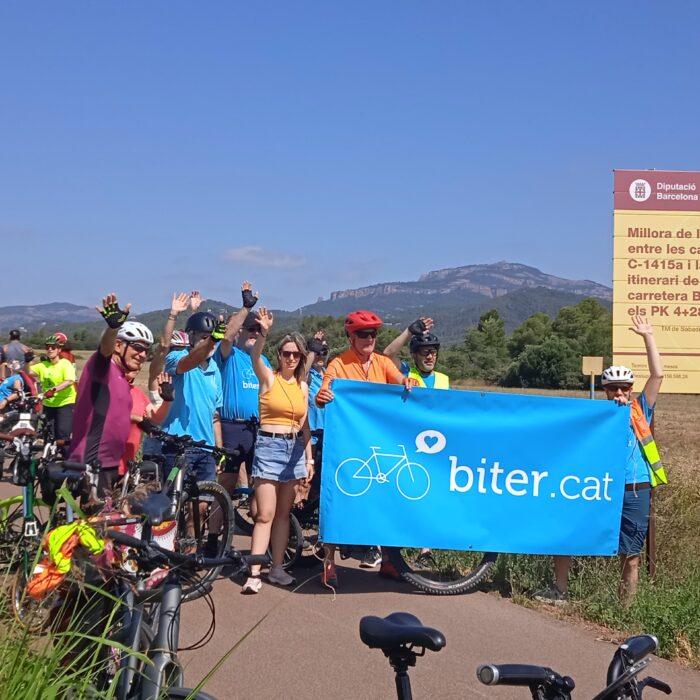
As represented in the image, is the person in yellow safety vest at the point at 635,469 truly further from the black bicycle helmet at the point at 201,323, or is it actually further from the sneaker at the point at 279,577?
the black bicycle helmet at the point at 201,323

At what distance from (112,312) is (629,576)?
4.87 meters

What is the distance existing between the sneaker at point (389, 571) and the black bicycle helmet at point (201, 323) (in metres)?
2.53

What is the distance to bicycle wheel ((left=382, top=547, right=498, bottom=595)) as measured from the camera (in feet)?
27.2

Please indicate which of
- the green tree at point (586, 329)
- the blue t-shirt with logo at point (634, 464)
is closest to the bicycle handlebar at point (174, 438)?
the blue t-shirt with logo at point (634, 464)

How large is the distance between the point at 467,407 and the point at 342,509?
1.35 m

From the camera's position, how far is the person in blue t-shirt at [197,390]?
850 cm

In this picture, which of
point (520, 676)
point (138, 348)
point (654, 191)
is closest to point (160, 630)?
point (520, 676)

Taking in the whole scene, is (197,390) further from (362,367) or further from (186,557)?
(186,557)

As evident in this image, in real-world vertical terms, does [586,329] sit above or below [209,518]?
above

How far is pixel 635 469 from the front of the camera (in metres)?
8.36

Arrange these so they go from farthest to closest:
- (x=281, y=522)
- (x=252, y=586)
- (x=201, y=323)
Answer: (x=201, y=323), (x=281, y=522), (x=252, y=586)

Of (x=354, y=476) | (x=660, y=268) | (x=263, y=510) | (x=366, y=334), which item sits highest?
(x=660, y=268)

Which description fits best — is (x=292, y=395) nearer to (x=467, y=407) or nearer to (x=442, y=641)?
(x=467, y=407)

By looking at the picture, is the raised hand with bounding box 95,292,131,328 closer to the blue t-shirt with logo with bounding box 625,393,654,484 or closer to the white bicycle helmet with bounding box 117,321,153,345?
the white bicycle helmet with bounding box 117,321,153,345
